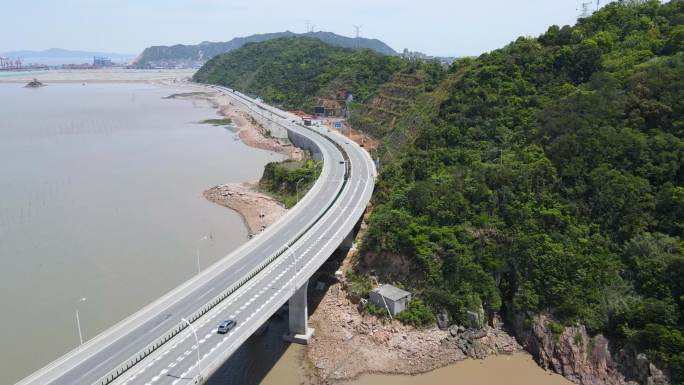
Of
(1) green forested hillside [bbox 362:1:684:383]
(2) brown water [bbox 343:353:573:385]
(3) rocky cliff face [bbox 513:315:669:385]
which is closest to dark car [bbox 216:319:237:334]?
(2) brown water [bbox 343:353:573:385]

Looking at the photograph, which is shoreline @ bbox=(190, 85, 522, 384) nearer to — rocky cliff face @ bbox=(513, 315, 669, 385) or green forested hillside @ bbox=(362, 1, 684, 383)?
rocky cliff face @ bbox=(513, 315, 669, 385)

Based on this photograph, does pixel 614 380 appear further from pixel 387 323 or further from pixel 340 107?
pixel 340 107

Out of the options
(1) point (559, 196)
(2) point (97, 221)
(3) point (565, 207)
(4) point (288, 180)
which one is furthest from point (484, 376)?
(2) point (97, 221)

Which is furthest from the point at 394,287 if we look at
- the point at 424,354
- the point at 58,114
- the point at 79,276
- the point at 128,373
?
the point at 58,114

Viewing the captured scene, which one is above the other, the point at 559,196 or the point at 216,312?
the point at 559,196

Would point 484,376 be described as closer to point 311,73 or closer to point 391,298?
point 391,298
